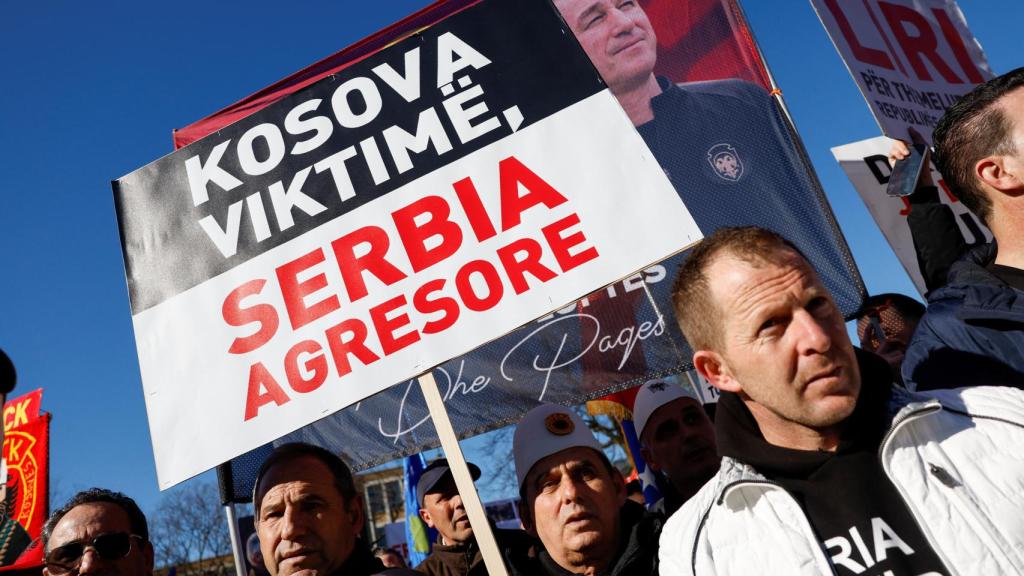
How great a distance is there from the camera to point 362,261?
8.11ft

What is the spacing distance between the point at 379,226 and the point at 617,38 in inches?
107

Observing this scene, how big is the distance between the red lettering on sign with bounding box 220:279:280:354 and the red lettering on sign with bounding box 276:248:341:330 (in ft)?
0.21

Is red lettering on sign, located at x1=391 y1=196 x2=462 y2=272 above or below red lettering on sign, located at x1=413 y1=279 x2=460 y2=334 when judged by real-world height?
above

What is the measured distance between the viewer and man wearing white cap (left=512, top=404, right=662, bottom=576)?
249cm

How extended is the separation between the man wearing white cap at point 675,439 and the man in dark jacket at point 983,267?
126 centimetres

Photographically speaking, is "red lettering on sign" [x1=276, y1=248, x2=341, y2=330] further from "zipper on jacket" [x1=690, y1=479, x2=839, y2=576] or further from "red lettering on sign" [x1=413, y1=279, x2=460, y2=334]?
"zipper on jacket" [x1=690, y1=479, x2=839, y2=576]

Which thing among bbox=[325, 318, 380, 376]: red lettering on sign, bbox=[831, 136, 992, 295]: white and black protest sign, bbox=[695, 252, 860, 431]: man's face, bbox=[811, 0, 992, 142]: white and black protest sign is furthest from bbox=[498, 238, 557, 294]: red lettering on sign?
bbox=[831, 136, 992, 295]: white and black protest sign

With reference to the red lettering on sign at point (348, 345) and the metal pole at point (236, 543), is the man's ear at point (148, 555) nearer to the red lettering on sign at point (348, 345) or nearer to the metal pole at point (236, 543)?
the metal pole at point (236, 543)

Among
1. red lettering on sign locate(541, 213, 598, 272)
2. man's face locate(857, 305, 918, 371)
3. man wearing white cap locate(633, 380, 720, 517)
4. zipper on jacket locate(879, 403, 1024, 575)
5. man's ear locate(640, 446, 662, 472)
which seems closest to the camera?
zipper on jacket locate(879, 403, 1024, 575)

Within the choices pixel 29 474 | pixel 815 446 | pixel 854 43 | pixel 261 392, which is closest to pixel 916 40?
pixel 854 43

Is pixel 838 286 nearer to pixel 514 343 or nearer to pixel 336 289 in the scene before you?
pixel 514 343

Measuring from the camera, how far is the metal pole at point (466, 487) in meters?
1.90

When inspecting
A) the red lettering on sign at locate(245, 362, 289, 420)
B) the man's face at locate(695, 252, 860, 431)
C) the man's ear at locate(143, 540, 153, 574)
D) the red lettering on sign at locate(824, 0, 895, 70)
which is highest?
the red lettering on sign at locate(824, 0, 895, 70)

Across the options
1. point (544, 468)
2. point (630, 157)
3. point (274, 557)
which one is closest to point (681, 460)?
point (544, 468)
